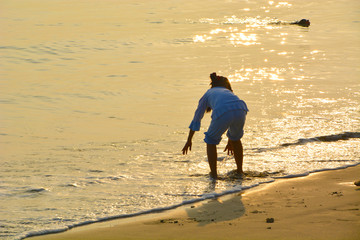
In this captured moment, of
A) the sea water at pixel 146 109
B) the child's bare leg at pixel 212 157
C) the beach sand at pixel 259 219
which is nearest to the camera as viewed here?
the beach sand at pixel 259 219

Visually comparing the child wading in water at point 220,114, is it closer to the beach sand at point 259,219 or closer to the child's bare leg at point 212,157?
the child's bare leg at point 212,157

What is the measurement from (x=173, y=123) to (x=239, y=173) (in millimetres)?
3200

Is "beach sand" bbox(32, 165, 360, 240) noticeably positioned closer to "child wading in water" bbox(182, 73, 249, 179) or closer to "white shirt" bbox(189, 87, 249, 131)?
"child wading in water" bbox(182, 73, 249, 179)

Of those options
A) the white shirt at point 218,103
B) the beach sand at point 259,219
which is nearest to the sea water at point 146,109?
the beach sand at point 259,219

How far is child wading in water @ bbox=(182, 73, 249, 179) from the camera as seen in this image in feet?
21.8

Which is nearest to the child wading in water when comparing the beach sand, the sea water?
the sea water

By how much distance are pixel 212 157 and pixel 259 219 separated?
5.85 feet

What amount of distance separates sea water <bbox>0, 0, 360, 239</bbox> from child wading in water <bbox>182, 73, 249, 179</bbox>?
0.47 m

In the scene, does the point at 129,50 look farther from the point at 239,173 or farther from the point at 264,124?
the point at 239,173

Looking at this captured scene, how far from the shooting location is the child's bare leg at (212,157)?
6.93 metres

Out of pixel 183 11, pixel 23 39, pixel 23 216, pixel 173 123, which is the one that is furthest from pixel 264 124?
pixel 183 11

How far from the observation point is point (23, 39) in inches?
781

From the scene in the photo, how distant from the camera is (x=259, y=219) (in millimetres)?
5285

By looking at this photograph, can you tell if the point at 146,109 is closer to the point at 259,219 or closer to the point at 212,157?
the point at 212,157
